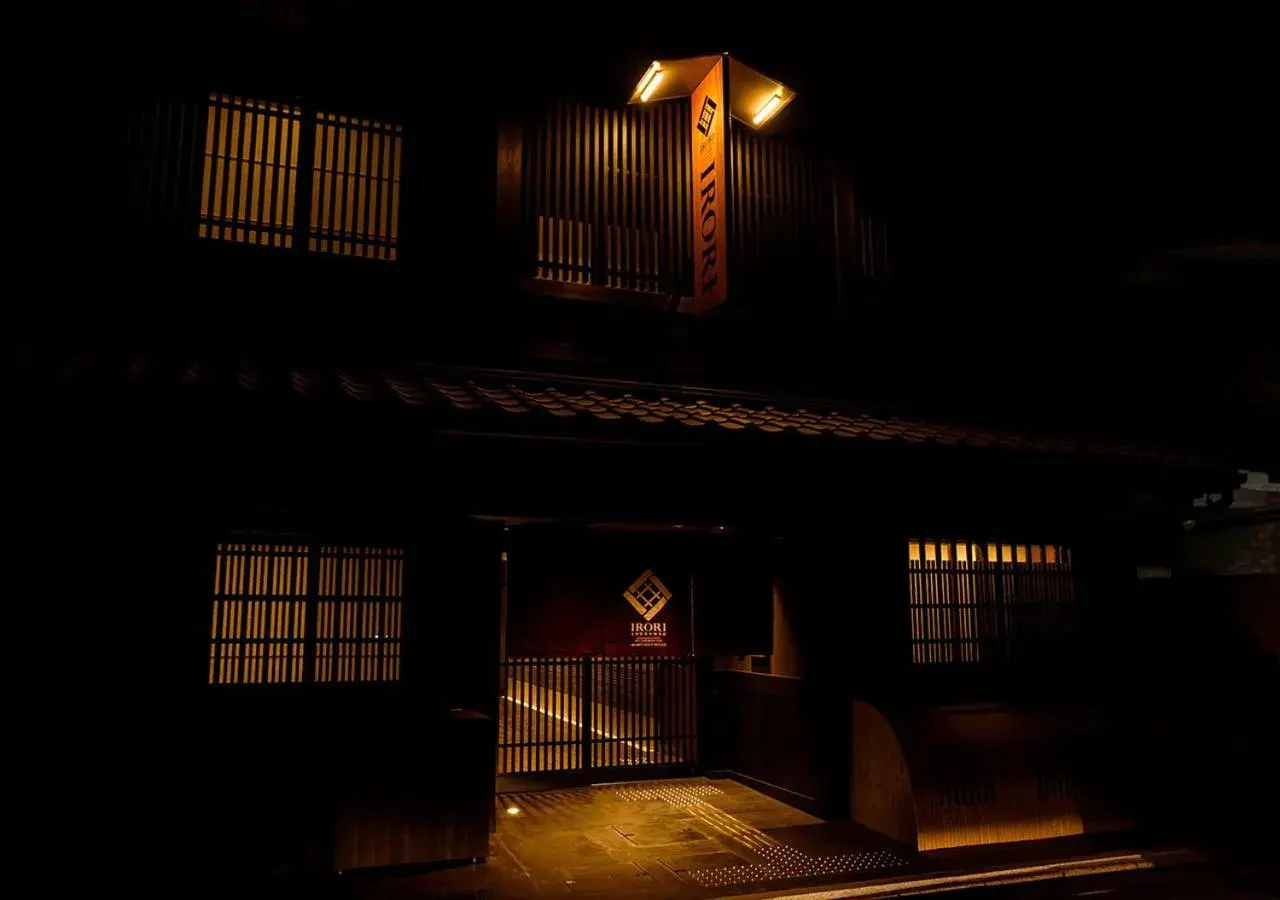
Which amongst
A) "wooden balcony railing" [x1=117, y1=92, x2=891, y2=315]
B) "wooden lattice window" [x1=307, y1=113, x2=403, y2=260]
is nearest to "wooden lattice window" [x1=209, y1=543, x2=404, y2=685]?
"wooden balcony railing" [x1=117, y1=92, x2=891, y2=315]

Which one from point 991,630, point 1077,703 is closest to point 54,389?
point 991,630

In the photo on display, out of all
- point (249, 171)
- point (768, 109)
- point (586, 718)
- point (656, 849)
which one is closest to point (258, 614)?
point (656, 849)

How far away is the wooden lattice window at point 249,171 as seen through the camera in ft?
28.7

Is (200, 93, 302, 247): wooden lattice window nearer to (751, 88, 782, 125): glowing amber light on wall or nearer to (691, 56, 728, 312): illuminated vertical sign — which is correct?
(691, 56, 728, 312): illuminated vertical sign

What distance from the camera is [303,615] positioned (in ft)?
24.7

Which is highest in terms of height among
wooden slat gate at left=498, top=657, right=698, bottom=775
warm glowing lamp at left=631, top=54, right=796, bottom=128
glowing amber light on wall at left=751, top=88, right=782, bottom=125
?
warm glowing lamp at left=631, top=54, right=796, bottom=128

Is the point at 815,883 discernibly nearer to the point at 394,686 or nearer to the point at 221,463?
the point at 394,686

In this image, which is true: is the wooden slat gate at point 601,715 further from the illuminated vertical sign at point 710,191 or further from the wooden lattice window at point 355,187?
the wooden lattice window at point 355,187

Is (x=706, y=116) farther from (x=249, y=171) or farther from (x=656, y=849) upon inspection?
(x=656, y=849)

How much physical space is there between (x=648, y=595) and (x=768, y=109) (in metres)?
6.07

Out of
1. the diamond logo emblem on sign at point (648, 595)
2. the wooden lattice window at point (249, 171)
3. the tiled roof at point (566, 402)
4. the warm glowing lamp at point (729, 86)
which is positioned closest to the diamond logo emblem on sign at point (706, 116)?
the warm glowing lamp at point (729, 86)

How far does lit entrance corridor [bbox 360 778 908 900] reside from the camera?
23.7ft

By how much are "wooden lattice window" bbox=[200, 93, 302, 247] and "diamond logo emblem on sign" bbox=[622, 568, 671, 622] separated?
543 centimetres

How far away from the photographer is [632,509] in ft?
27.6
